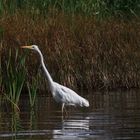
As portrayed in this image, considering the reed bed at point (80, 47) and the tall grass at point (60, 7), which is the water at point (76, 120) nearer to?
the reed bed at point (80, 47)

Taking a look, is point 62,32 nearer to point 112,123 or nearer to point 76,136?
point 112,123

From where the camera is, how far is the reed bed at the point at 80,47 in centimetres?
1806

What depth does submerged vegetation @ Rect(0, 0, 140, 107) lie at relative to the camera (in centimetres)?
1794

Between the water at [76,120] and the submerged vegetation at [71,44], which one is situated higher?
the submerged vegetation at [71,44]

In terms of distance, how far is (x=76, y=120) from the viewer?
1357 cm

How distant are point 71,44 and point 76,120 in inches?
209

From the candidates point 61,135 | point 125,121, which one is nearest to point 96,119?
point 125,121

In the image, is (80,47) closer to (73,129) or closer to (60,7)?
(60,7)

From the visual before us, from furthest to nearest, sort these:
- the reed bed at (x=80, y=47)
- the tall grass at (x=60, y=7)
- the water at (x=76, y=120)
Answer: the tall grass at (x=60, y=7), the reed bed at (x=80, y=47), the water at (x=76, y=120)

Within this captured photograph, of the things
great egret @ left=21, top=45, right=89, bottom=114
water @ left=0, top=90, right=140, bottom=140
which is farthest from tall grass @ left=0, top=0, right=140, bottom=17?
great egret @ left=21, top=45, right=89, bottom=114

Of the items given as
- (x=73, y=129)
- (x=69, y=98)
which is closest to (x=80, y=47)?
(x=69, y=98)

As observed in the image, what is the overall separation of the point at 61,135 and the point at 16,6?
905 centimetres

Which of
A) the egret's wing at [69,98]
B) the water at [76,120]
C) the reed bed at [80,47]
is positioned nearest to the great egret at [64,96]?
the egret's wing at [69,98]

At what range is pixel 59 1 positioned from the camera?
70.2 ft
